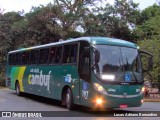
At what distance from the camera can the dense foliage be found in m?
40.6

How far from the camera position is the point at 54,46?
19.0m

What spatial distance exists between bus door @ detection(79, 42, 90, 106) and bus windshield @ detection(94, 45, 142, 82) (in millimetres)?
565

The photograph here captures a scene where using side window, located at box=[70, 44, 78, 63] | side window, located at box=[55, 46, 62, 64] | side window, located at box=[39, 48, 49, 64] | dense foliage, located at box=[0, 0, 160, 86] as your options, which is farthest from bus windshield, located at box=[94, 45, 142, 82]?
dense foliage, located at box=[0, 0, 160, 86]

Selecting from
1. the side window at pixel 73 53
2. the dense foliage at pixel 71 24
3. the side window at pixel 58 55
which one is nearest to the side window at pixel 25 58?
the side window at pixel 58 55

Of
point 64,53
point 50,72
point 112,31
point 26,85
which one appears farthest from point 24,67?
point 112,31

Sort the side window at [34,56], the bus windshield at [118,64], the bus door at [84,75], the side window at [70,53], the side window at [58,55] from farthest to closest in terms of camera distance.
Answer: the side window at [34,56], the side window at [58,55], the side window at [70,53], the bus door at [84,75], the bus windshield at [118,64]

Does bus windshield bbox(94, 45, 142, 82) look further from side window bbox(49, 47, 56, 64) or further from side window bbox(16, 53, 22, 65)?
side window bbox(16, 53, 22, 65)

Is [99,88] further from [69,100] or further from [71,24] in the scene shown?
[71,24]

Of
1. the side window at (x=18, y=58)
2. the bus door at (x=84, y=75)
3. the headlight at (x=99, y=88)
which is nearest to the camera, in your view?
the headlight at (x=99, y=88)

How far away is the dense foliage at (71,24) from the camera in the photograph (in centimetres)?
4062

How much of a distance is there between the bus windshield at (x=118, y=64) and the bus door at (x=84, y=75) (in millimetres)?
565

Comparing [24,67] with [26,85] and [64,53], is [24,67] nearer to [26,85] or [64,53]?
[26,85]

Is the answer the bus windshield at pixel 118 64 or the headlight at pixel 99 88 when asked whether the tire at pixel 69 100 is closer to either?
the headlight at pixel 99 88

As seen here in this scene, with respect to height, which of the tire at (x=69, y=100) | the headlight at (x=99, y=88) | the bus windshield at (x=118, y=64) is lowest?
the tire at (x=69, y=100)
